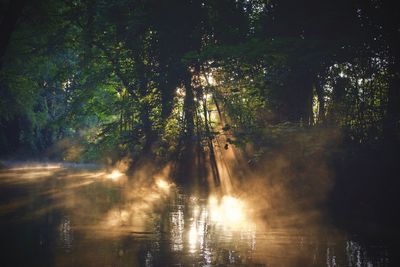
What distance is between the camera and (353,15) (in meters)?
12.1

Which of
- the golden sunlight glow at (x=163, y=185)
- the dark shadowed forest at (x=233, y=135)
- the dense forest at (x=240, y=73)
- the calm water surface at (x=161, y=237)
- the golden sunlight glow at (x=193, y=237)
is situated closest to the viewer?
the calm water surface at (x=161, y=237)

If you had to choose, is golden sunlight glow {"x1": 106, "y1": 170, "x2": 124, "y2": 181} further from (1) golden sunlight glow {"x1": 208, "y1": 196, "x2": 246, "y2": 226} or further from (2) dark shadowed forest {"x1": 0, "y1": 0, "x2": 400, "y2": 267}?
(1) golden sunlight glow {"x1": 208, "y1": 196, "x2": 246, "y2": 226}

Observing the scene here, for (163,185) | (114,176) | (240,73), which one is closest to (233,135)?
(240,73)

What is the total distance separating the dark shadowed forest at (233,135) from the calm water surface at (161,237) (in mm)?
46

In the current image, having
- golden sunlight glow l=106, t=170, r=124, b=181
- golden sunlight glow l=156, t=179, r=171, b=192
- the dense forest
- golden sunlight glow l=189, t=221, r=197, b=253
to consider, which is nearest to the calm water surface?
golden sunlight glow l=189, t=221, r=197, b=253

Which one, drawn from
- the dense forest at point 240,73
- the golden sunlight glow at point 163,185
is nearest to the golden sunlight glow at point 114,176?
the dense forest at point 240,73

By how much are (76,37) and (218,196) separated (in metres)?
15.7

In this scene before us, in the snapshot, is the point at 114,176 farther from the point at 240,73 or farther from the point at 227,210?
the point at 227,210

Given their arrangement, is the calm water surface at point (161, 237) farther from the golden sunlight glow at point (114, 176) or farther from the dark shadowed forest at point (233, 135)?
the golden sunlight glow at point (114, 176)

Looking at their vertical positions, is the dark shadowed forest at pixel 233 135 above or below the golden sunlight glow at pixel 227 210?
above

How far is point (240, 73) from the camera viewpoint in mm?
16000

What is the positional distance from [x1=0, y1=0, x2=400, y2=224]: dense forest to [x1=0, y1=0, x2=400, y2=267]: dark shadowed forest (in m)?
0.06

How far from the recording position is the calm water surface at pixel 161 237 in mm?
5941

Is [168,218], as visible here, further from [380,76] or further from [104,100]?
[104,100]
